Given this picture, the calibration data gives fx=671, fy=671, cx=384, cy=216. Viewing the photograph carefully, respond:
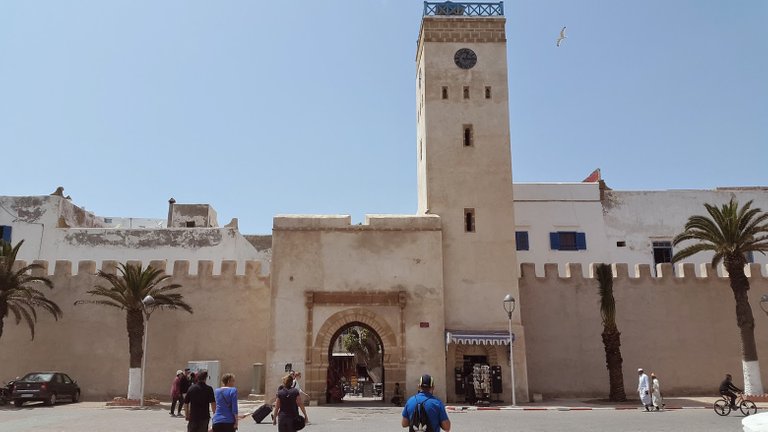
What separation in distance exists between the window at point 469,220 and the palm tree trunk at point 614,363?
5966 millimetres

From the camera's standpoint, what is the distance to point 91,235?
35906 millimetres

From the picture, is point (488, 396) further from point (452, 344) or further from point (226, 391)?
point (226, 391)

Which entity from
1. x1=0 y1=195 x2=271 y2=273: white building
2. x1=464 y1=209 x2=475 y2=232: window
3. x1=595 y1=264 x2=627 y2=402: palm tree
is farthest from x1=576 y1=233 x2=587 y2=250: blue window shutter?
x1=0 y1=195 x2=271 y2=273: white building

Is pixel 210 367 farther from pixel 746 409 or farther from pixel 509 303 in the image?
pixel 746 409

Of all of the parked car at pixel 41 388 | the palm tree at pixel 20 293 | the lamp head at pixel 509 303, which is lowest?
the parked car at pixel 41 388

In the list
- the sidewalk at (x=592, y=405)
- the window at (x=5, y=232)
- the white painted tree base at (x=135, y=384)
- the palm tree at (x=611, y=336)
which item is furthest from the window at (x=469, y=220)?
the window at (x=5, y=232)

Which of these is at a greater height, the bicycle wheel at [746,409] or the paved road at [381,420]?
the bicycle wheel at [746,409]

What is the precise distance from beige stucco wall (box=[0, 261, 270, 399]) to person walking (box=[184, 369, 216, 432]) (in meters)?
16.7

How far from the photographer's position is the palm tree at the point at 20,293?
73.3ft

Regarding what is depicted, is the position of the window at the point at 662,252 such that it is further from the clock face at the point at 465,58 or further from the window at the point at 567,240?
the clock face at the point at 465,58

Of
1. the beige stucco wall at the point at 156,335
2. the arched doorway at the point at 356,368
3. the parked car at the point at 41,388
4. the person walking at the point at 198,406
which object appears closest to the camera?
the person walking at the point at 198,406

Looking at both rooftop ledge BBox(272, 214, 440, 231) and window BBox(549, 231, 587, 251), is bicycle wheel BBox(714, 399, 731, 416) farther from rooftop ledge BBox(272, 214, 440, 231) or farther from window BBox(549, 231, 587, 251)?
window BBox(549, 231, 587, 251)

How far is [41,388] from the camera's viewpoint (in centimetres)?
2106

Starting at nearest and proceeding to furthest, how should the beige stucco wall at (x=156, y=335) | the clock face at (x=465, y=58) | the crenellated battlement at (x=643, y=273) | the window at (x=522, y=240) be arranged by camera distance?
the beige stucco wall at (x=156, y=335), the clock face at (x=465, y=58), the crenellated battlement at (x=643, y=273), the window at (x=522, y=240)
